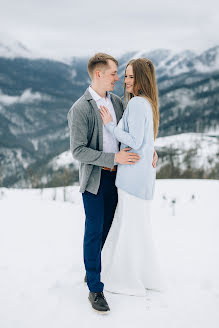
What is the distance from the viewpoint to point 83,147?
227 cm

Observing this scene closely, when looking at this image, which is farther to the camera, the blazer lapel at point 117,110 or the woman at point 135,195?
the blazer lapel at point 117,110

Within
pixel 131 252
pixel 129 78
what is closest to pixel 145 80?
pixel 129 78

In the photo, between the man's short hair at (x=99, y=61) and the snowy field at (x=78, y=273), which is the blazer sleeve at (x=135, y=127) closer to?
the man's short hair at (x=99, y=61)

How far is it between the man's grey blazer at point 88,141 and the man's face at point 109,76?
0.15m

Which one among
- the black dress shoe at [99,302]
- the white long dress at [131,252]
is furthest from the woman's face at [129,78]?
the black dress shoe at [99,302]

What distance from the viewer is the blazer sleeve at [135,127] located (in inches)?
87.0

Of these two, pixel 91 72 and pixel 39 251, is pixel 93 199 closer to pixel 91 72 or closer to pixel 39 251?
pixel 91 72

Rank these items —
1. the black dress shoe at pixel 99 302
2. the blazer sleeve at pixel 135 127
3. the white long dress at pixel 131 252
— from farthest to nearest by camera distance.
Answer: the white long dress at pixel 131 252 → the black dress shoe at pixel 99 302 → the blazer sleeve at pixel 135 127

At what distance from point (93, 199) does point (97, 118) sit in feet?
2.11

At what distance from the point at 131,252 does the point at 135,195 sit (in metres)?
0.51

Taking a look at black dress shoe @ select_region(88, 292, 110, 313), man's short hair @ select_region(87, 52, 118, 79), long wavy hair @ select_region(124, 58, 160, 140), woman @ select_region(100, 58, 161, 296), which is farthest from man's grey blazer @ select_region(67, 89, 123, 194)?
black dress shoe @ select_region(88, 292, 110, 313)

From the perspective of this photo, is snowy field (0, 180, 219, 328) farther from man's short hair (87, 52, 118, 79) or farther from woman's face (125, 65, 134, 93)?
man's short hair (87, 52, 118, 79)

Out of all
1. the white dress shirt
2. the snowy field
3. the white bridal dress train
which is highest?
the white dress shirt

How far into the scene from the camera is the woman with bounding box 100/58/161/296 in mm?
2234
